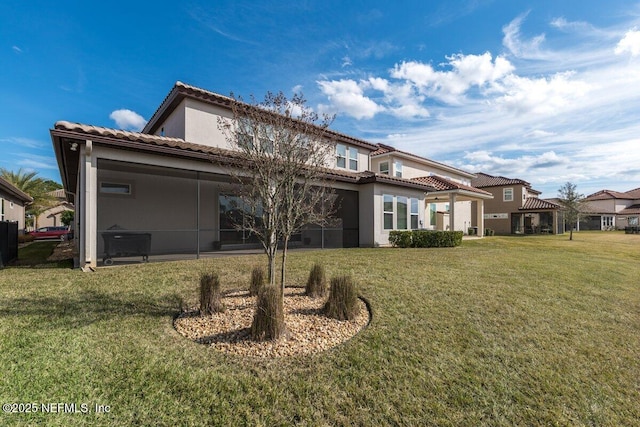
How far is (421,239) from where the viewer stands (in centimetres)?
1559

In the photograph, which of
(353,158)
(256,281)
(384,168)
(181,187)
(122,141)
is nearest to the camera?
(256,281)

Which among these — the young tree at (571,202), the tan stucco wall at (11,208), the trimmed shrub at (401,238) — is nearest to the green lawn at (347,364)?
the trimmed shrub at (401,238)

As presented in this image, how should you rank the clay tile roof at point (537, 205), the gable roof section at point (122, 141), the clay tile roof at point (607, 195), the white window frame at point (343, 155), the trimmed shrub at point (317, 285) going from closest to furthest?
the trimmed shrub at point (317, 285)
the gable roof section at point (122, 141)
the white window frame at point (343, 155)
the clay tile roof at point (537, 205)
the clay tile roof at point (607, 195)

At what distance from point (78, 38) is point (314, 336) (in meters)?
13.8

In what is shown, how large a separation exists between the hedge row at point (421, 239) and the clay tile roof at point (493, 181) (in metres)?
24.6

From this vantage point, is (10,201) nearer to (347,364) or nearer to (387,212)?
(387,212)

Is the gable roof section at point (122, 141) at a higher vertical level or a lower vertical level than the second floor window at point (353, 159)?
lower

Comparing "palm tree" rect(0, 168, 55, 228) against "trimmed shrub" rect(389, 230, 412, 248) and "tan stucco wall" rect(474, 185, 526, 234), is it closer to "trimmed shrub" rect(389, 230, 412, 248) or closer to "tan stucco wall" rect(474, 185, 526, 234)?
"trimmed shrub" rect(389, 230, 412, 248)

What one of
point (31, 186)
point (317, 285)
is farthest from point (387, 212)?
point (31, 186)

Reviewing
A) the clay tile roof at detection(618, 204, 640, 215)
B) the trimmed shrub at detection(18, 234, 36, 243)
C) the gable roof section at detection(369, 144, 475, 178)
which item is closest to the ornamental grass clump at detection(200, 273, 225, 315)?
the gable roof section at detection(369, 144, 475, 178)

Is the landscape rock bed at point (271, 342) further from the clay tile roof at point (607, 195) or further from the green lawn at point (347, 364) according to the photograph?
the clay tile roof at point (607, 195)

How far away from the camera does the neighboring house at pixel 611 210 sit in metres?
52.4

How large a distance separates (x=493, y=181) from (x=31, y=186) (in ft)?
168

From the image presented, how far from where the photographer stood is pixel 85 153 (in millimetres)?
7980
